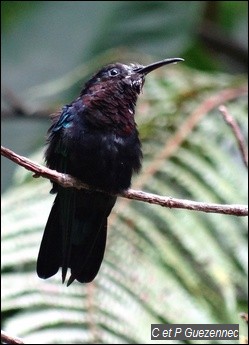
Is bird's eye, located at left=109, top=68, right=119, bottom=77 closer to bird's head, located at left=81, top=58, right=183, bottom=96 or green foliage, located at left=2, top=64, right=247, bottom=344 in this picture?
bird's head, located at left=81, top=58, right=183, bottom=96

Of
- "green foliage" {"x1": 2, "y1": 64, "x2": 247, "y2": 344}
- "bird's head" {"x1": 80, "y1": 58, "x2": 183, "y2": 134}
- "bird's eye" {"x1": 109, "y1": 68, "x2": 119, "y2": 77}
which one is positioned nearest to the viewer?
"bird's head" {"x1": 80, "y1": 58, "x2": 183, "y2": 134}

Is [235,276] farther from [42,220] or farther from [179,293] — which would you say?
[42,220]

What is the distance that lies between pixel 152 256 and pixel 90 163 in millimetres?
903

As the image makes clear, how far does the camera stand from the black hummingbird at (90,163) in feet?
7.43

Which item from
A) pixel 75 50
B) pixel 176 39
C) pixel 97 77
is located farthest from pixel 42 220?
pixel 75 50

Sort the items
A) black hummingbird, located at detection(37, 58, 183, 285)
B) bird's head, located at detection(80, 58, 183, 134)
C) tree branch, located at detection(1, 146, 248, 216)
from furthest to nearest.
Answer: bird's head, located at detection(80, 58, 183, 134) → black hummingbird, located at detection(37, 58, 183, 285) → tree branch, located at detection(1, 146, 248, 216)

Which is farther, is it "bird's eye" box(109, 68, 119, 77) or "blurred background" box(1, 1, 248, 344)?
"blurred background" box(1, 1, 248, 344)

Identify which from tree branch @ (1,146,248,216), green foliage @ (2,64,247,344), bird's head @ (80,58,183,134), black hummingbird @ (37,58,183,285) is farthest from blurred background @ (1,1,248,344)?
tree branch @ (1,146,248,216)

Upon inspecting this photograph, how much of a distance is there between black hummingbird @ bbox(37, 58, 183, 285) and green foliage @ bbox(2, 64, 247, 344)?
65cm

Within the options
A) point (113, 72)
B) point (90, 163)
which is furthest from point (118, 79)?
point (90, 163)

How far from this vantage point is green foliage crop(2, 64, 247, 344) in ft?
9.70

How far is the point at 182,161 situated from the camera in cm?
353

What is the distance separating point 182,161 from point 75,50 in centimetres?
209

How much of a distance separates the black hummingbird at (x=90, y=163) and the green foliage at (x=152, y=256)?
652mm
